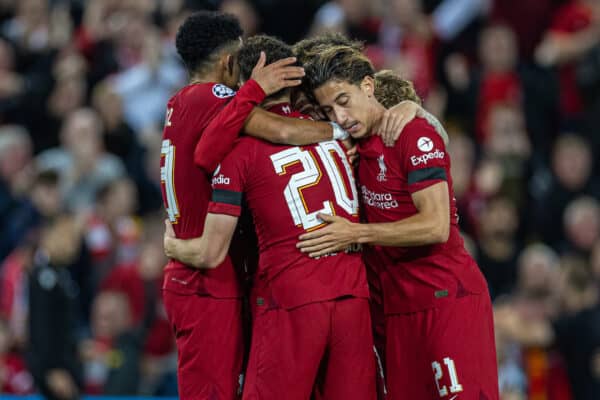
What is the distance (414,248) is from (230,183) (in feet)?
3.73

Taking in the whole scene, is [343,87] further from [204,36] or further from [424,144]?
[204,36]

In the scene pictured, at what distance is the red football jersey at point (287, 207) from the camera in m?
6.01

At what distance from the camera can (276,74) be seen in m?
6.12

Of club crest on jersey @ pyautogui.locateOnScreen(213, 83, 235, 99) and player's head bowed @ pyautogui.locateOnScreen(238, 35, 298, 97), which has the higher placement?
player's head bowed @ pyautogui.locateOnScreen(238, 35, 298, 97)

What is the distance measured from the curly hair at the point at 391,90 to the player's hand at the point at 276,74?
0.71 metres

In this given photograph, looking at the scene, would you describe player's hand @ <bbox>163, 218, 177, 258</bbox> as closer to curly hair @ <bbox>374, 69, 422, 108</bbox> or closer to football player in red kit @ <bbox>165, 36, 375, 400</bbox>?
football player in red kit @ <bbox>165, 36, 375, 400</bbox>

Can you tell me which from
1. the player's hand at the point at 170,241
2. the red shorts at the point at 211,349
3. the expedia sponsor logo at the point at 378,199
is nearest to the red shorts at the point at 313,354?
the red shorts at the point at 211,349

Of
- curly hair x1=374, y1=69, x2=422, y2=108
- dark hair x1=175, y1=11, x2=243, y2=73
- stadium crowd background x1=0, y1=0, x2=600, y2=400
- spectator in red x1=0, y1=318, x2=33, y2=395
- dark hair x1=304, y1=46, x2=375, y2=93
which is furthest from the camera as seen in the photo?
spectator in red x1=0, y1=318, x2=33, y2=395

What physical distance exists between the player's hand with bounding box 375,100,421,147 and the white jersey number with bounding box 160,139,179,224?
118 centimetres

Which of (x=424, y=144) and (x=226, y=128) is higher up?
(x=226, y=128)

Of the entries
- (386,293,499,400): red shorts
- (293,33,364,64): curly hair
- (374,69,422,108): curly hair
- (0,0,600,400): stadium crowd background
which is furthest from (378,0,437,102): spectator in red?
(386,293,499,400): red shorts

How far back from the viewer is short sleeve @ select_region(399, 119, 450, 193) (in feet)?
20.2

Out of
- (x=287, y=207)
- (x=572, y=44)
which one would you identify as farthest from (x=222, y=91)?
(x=572, y=44)

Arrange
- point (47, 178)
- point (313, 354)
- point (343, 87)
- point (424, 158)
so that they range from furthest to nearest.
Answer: point (47, 178), point (343, 87), point (424, 158), point (313, 354)
